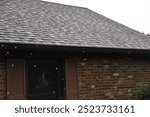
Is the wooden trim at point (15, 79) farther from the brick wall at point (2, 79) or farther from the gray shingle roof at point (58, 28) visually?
the gray shingle roof at point (58, 28)

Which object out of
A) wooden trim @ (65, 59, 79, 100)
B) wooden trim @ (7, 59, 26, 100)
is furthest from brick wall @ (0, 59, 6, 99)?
wooden trim @ (65, 59, 79, 100)

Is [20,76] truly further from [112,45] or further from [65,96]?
[112,45]

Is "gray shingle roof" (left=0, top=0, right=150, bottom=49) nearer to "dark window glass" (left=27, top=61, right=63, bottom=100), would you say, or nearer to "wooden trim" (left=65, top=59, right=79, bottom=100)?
"wooden trim" (left=65, top=59, right=79, bottom=100)

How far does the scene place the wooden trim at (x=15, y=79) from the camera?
8.73 meters

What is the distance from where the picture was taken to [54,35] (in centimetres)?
1039

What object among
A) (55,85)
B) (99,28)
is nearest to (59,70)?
(55,85)

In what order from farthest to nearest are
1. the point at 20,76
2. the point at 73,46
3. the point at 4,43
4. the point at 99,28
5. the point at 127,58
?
the point at 99,28
the point at 127,58
the point at 73,46
the point at 20,76
the point at 4,43

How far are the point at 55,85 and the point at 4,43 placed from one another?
2435mm

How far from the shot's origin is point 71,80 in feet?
32.6

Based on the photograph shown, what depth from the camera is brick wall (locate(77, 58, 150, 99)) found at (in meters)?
10.2

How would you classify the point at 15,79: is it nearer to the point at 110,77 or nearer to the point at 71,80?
the point at 71,80

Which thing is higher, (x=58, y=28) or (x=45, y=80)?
(x=58, y=28)

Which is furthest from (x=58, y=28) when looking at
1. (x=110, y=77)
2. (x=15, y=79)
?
(x=15, y=79)

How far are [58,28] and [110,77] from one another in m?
2.61
